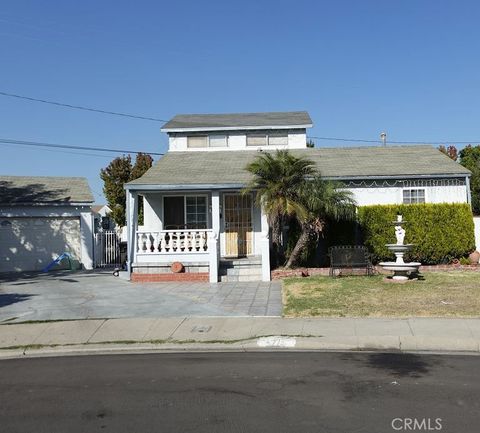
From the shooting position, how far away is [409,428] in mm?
5121

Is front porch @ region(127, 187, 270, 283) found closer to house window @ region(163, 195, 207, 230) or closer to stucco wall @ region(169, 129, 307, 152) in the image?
house window @ region(163, 195, 207, 230)

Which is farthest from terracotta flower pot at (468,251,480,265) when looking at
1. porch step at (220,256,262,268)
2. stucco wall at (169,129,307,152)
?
stucco wall at (169,129,307,152)

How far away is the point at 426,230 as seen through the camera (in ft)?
58.3

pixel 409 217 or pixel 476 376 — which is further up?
pixel 409 217

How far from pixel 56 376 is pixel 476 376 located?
5.66 meters

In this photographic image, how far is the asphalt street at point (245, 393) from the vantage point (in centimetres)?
536

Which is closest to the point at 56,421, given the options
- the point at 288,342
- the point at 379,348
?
the point at 288,342

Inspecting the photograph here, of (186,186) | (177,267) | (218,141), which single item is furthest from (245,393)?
(218,141)

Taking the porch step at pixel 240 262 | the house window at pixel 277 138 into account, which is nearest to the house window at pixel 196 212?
the porch step at pixel 240 262

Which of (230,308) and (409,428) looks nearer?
(409,428)

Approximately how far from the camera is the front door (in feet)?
63.8

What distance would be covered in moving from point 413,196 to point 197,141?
31.2ft

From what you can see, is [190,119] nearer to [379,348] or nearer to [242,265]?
[242,265]

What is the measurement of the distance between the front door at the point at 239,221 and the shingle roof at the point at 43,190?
6.46 metres
